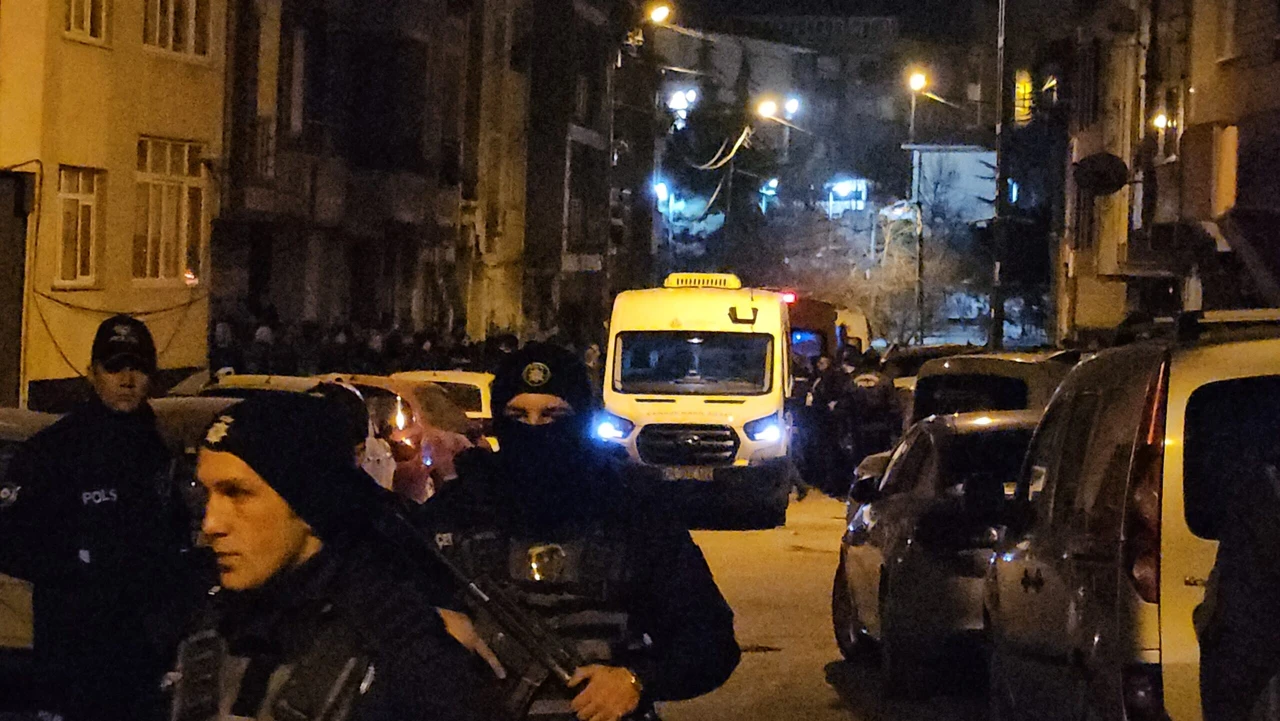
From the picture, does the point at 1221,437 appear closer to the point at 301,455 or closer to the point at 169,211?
the point at 301,455

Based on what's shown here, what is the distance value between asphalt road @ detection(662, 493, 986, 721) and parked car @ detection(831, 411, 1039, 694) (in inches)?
9.5

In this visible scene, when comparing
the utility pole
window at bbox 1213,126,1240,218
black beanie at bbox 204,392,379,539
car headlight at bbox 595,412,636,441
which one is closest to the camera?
black beanie at bbox 204,392,379,539

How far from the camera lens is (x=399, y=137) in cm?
3344

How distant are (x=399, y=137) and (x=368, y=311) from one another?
323cm

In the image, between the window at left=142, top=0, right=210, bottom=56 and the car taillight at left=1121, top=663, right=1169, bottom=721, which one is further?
the window at left=142, top=0, right=210, bottom=56

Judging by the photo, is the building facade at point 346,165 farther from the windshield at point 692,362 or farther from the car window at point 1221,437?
the car window at point 1221,437

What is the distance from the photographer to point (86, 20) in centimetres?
2228

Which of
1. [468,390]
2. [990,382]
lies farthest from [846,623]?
[468,390]

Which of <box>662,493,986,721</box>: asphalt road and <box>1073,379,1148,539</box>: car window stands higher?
<box>1073,379,1148,539</box>: car window

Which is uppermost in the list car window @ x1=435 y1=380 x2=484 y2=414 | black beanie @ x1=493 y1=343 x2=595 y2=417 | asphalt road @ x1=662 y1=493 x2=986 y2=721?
black beanie @ x1=493 y1=343 x2=595 y2=417

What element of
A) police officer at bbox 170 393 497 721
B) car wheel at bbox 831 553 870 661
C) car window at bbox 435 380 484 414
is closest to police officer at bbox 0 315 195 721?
police officer at bbox 170 393 497 721

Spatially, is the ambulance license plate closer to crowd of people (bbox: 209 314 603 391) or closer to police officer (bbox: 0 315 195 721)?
crowd of people (bbox: 209 314 603 391)

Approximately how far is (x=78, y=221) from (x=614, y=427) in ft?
24.4

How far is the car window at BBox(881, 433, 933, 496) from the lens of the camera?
10480 mm
